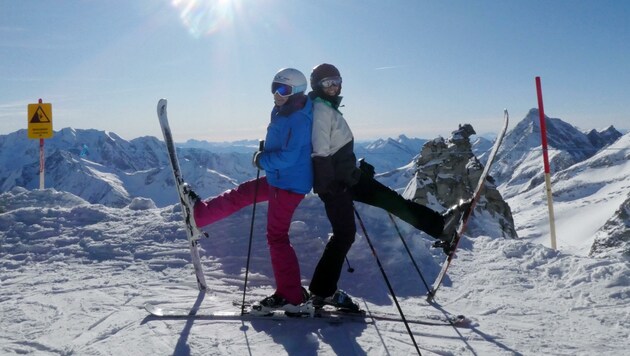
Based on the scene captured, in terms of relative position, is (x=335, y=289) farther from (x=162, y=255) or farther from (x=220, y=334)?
(x=162, y=255)

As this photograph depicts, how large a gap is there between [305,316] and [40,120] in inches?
456

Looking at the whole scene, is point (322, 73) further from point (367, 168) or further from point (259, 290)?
point (259, 290)

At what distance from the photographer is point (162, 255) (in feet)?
21.5

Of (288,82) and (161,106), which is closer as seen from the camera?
(288,82)

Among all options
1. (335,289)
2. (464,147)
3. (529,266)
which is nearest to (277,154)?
(335,289)

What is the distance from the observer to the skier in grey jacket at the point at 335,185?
4043 mm

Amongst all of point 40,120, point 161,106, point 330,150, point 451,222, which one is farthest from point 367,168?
point 40,120

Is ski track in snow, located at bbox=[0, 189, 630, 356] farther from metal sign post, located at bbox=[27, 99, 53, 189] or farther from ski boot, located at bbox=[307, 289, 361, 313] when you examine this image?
metal sign post, located at bbox=[27, 99, 53, 189]

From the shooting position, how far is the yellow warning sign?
40.7ft

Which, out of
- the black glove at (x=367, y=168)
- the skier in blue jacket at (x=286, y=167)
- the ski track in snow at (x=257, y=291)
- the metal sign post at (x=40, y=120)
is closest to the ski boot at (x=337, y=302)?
the skier in blue jacket at (x=286, y=167)

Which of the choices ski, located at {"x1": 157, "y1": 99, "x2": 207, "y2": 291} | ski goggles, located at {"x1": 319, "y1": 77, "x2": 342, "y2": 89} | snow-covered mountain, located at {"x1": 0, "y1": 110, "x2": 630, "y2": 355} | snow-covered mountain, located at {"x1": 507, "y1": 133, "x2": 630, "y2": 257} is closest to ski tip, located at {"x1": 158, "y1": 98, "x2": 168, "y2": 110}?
ski, located at {"x1": 157, "y1": 99, "x2": 207, "y2": 291}

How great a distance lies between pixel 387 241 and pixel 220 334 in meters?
3.65

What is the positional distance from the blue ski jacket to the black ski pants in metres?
0.36

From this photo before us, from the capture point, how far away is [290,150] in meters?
3.93
